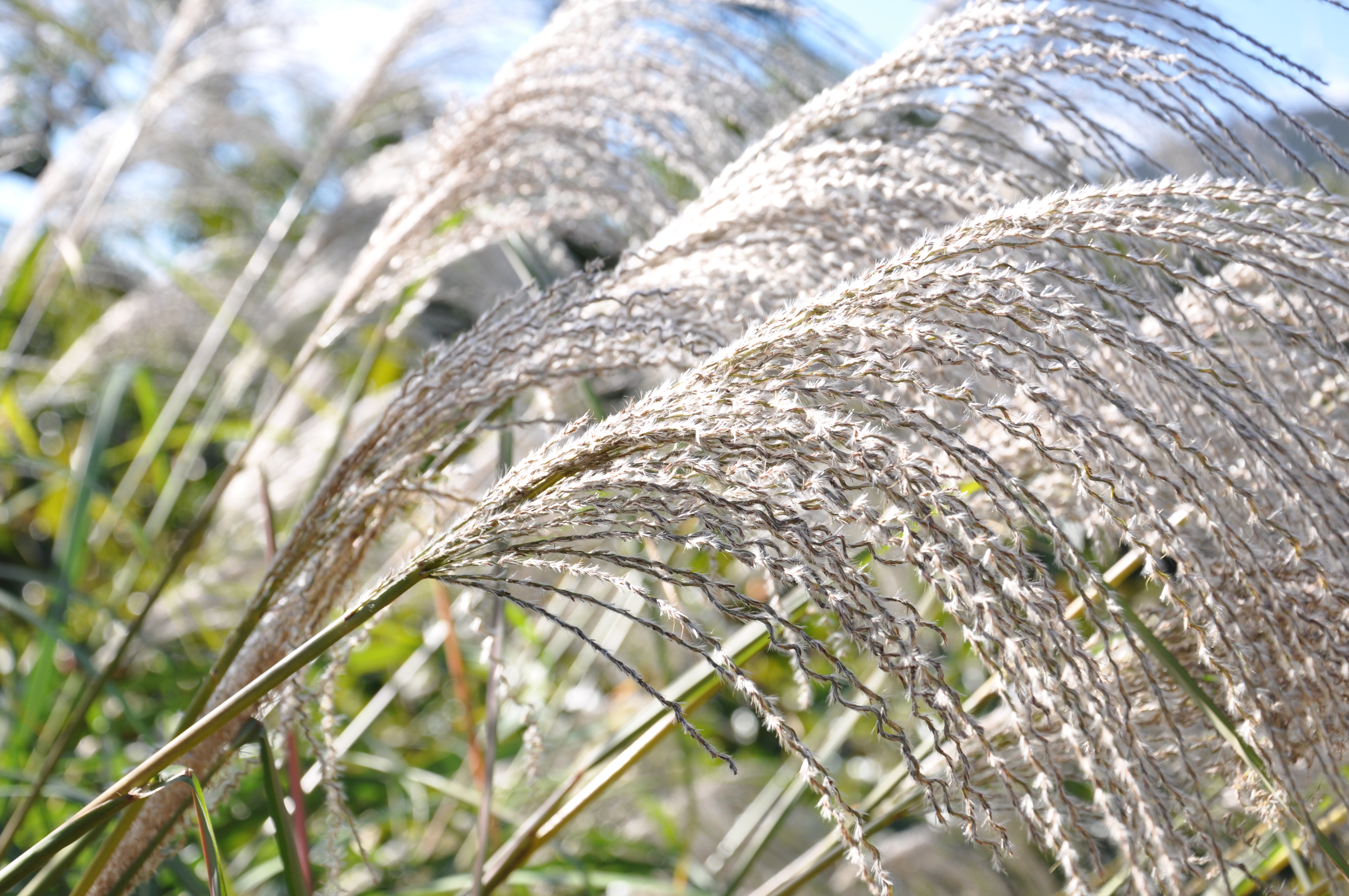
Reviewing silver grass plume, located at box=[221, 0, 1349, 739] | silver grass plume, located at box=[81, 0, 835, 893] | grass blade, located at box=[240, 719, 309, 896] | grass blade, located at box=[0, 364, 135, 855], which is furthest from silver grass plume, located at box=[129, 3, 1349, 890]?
grass blade, located at box=[0, 364, 135, 855]

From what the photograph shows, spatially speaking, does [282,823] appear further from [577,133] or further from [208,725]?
[577,133]

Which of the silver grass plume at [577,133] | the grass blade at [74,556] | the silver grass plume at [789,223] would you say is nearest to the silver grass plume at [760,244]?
the silver grass plume at [789,223]

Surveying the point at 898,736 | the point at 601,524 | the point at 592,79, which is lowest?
the point at 898,736

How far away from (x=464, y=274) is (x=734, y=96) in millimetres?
1302

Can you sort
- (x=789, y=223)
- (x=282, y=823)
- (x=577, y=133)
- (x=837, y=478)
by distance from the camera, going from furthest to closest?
(x=577, y=133) < (x=789, y=223) < (x=282, y=823) < (x=837, y=478)

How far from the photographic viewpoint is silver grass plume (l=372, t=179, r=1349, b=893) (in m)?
0.59

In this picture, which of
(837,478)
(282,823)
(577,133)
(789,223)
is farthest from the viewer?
(577,133)

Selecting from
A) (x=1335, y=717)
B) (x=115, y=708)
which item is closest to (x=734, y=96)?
(x=1335, y=717)

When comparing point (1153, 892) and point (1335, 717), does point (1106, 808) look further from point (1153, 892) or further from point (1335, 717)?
point (1335, 717)

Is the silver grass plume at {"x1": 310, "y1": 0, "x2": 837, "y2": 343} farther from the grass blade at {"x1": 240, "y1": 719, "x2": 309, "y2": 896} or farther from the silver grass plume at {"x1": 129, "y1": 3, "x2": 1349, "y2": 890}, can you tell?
the grass blade at {"x1": 240, "y1": 719, "x2": 309, "y2": 896}

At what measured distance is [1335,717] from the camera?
2.37 ft

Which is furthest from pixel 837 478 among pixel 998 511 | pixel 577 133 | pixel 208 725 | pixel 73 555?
pixel 73 555

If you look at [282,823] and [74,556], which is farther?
[74,556]

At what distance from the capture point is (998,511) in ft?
2.18
